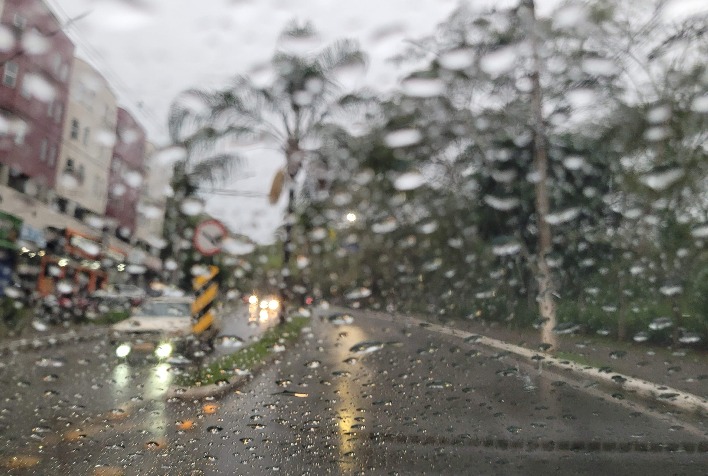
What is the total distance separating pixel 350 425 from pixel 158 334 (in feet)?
21.5

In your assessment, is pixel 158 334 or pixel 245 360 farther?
pixel 158 334

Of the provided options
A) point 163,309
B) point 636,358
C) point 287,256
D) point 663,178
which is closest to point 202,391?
point 636,358

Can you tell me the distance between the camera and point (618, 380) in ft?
25.8

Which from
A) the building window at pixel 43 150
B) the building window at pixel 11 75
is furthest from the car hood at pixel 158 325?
the building window at pixel 43 150

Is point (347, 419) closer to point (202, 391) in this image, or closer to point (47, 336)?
point (202, 391)

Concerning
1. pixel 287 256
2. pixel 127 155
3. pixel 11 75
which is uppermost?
pixel 11 75

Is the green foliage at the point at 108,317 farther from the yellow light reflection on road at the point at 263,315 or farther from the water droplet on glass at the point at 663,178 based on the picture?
the water droplet on glass at the point at 663,178

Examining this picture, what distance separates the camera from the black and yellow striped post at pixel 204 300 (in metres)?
11.6

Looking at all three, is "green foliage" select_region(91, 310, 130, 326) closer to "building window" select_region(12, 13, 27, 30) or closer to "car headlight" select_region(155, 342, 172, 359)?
"building window" select_region(12, 13, 27, 30)

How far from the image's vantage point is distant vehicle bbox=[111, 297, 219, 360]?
11.5 metres

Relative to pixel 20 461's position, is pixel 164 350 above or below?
above

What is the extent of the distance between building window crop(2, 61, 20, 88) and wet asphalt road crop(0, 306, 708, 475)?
12692 mm

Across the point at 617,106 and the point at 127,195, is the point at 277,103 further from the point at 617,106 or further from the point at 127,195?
the point at 127,195

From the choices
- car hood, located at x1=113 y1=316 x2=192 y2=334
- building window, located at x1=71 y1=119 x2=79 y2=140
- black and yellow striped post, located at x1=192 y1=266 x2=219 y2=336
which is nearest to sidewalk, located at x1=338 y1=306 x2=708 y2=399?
black and yellow striped post, located at x1=192 y1=266 x2=219 y2=336
